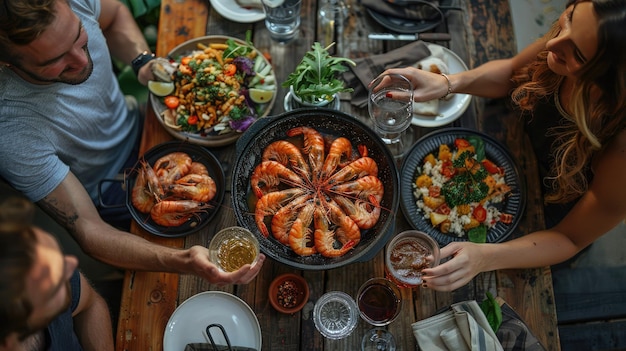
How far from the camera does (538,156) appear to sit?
209 centimetres

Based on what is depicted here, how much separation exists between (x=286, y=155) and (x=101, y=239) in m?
0.87

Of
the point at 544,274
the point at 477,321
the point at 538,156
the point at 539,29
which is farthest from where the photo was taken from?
the point at 539,29

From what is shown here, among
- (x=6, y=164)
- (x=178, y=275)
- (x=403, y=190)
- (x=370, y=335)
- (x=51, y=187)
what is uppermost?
(x=6, y=164)

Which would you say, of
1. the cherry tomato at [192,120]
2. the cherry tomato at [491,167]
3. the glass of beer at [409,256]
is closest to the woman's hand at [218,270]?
the glass of beer at [409,256]

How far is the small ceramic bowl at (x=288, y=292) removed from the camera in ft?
6.20

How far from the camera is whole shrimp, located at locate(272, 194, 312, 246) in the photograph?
183 centimetres

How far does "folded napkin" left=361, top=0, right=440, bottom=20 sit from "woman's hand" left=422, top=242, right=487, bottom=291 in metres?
1.14

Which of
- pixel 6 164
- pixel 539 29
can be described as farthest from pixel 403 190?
pixel 539 29

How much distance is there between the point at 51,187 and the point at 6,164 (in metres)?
A: 0.18

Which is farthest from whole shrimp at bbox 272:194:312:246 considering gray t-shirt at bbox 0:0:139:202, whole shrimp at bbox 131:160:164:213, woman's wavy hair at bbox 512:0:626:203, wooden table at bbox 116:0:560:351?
woman's wavy hair at bbox 512:0:626:203

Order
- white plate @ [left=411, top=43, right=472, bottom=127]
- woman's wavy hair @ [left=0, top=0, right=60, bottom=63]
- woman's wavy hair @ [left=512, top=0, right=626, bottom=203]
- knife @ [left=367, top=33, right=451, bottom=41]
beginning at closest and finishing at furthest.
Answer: woman's wavy hair @ [left=512, top=0, right=626, bottom=203] → woman's wavy hair @ [left=0, top=0, right=60, bottom=63] → white plate @ [left=411, top=43, right=472, bottom=127] → knife @ [left=367, top=33, right=451, bottom=41]

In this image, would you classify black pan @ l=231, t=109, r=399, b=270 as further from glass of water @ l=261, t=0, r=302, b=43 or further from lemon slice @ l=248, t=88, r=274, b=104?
glass of water @ l=261, t=0, r=302, b=43

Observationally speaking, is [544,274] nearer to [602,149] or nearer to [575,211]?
[575,211]

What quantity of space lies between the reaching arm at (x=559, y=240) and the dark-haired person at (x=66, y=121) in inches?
29.5
